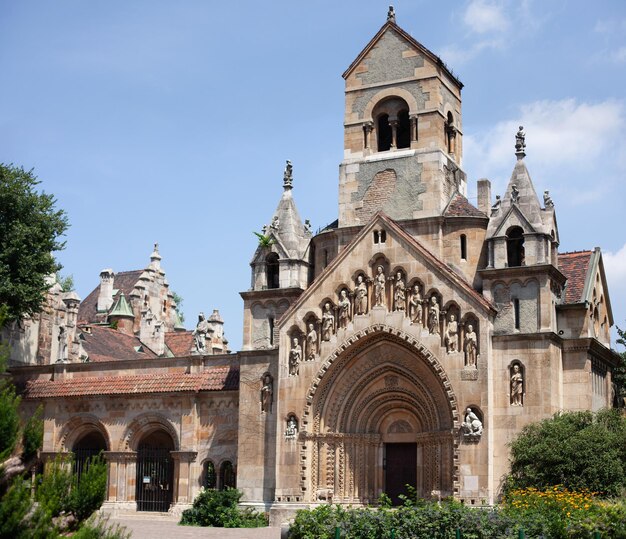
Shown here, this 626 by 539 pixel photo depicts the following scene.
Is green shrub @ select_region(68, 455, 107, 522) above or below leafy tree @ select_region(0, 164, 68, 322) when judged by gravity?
below

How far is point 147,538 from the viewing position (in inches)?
1300

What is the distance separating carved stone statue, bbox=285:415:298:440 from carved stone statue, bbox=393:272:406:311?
6.26 meters

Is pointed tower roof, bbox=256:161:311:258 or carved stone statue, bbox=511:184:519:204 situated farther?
pointed tower roof, bbox=256:161:311:258

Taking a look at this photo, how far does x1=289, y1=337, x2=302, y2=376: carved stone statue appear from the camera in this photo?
41906 millimetres

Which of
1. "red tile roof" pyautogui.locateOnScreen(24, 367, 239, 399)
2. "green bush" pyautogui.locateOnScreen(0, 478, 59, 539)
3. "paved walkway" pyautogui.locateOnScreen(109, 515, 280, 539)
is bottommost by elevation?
"paved walkway" pyautogui.locateOnScreen(109, 515, 280, 539)

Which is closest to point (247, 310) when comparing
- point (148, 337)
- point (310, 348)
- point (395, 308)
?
point (310, 348)

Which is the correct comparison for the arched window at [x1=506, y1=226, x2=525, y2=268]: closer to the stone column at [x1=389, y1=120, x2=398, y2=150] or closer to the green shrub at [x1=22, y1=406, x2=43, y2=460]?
the stone column at [x1=389, y1=120, x2=398, y2=150]

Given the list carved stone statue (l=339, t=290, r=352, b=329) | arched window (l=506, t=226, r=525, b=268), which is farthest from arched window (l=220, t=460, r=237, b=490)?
arched window (l=506, t=226, r=525, b=268)

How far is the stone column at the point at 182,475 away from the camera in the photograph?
45.2 m

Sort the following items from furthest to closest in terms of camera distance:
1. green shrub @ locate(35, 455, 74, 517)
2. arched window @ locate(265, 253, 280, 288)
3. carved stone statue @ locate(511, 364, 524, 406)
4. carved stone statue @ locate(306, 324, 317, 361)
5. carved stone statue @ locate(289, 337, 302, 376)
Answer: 1. arched window @ locate(265, 253, 280, 288)
2. carved stone statue @ locate(289, 337, 302, 376)
3. carved stone statue @ locate(306, 324, 317, 361)
4. carved stone statue @ locate(511, 364, 524, 406)
5. green shrub @ locate(35, 455, 74, 517)

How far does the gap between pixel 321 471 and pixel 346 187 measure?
41.3 feet

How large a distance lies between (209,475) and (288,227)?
11507 millimetres

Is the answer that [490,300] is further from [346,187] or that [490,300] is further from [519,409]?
[346,187]

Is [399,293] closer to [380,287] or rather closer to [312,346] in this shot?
[380,287]
